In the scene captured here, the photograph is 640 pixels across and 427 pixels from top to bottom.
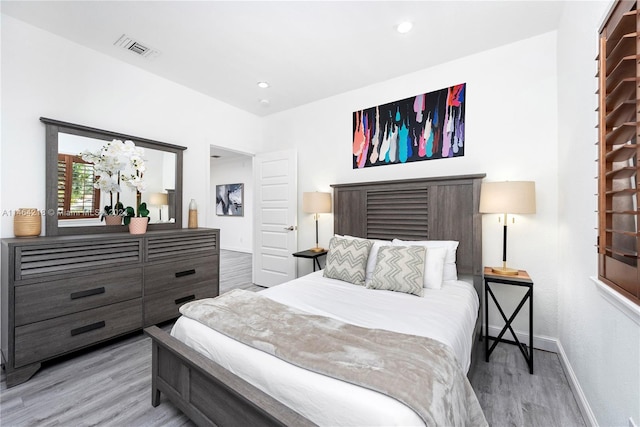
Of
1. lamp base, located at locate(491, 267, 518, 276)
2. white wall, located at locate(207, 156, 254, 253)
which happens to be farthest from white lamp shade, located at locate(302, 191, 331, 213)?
white wall, located at locate(207, 156, 254, 253)

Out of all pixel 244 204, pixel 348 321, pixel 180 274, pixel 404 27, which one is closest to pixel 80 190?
pixel 180 274

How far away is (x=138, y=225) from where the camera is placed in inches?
108

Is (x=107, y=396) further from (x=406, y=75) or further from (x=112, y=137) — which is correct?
(x=406, y=75)

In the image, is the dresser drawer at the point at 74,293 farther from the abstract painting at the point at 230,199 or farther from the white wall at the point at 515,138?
the abstract painting at the point at 230,199

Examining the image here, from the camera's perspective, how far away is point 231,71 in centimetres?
311

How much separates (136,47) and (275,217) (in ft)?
8.44

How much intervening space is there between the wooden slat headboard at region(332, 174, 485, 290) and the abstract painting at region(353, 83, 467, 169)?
1.13ft

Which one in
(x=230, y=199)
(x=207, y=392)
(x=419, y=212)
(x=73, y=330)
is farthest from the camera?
(x=230, y=199)

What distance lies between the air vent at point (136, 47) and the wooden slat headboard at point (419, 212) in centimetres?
241

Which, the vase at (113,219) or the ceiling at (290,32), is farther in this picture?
the vase at (113,219)

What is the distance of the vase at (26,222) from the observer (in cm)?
222

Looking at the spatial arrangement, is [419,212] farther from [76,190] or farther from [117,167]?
[76,190]

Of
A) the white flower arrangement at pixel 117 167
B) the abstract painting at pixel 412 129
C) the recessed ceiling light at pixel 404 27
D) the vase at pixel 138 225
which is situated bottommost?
the vase at pixel 138 225

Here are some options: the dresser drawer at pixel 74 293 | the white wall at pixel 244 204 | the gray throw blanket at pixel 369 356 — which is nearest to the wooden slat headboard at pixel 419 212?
the gray throw blanket at pixel 369 356
